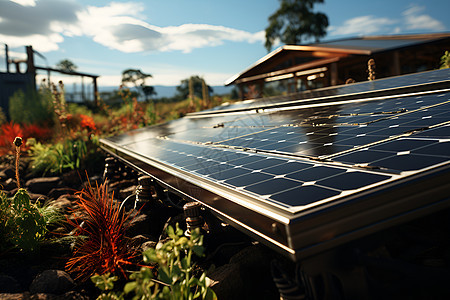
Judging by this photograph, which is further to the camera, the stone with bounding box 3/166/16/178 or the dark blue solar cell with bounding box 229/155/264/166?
the stone with bounding box 3/166/16/178

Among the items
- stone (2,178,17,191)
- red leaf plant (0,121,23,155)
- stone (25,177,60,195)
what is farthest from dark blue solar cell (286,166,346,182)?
red leaf plant (0,121,23,155)

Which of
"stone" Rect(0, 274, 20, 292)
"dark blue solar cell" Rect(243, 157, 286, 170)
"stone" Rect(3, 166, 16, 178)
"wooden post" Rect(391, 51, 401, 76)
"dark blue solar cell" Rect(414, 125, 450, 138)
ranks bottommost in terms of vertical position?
"stone" Rect(0, 274, 20, 292)

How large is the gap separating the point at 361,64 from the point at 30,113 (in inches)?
879

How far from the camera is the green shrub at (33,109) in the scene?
52.7 feet

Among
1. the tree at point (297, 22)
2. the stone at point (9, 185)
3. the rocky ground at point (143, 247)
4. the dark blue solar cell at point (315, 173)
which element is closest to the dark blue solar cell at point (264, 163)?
the dark blue solar cell at point (315, 173)

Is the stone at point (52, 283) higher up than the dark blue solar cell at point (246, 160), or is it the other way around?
the dark blue solar cell at point (246, 160)

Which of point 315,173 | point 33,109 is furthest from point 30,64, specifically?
point 315,173

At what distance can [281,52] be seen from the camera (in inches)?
1022

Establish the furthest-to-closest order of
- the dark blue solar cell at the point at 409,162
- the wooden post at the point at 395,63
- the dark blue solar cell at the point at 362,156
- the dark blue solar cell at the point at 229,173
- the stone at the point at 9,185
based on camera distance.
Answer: the wooden post at the point at 395,63, the stone at the point at 9,185, the dark blue solar cell at the point at 229,173, the dark blue solar cell at the point at 362,156, the dark blue solar cell at the point at 409,162

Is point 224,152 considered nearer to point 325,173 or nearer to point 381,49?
point 325,173

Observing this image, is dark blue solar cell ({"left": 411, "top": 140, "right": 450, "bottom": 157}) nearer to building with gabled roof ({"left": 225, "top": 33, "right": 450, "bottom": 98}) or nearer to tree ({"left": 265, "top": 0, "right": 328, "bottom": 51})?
building with gabled roof ({"left": 225, "top": 33, "right": 450, "bottom": 98})

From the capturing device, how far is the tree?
52562mm

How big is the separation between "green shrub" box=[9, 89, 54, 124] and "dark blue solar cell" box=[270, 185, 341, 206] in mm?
15895

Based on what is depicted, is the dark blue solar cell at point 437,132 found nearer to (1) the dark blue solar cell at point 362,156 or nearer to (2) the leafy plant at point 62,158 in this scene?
(1) the dark blue solar cell at point 362,156
